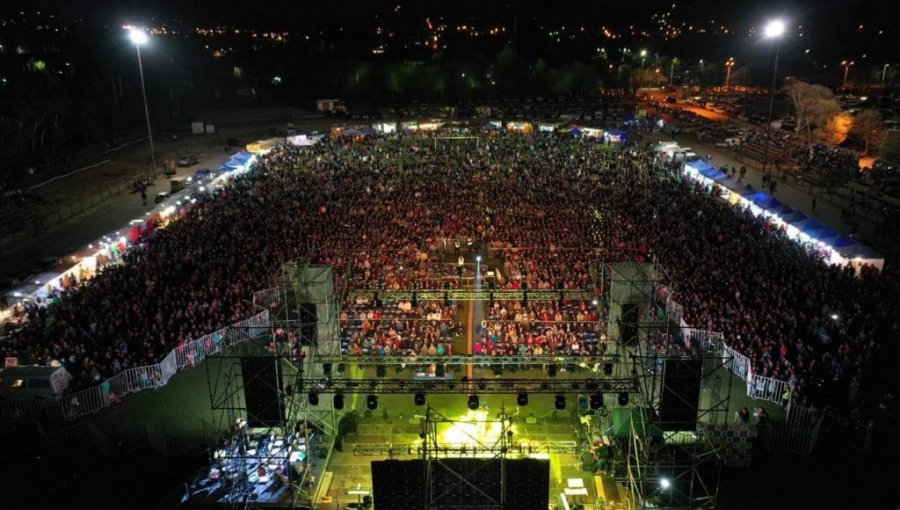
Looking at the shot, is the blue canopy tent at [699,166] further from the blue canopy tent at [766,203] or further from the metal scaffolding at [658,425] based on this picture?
the metal scaffolding at [658,425]

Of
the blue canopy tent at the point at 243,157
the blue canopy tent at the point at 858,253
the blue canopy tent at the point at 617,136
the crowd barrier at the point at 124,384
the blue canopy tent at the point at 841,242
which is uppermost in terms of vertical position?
the blue canopy tent at the point at 617,136

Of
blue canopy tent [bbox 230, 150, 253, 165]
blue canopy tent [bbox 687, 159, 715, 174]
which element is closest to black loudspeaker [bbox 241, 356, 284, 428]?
blue canopy tent [bbox 230, 150, 253, 165]

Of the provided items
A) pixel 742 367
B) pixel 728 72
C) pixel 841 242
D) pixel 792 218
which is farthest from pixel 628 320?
pixel 728 72

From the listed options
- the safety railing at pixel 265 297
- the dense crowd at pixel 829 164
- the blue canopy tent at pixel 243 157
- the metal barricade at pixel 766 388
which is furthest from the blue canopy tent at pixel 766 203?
the blue canopy tent at pixel 243 157

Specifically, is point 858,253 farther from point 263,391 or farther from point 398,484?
point 263,391

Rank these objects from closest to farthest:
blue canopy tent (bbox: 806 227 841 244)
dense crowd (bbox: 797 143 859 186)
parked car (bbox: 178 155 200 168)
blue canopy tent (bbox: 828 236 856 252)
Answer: blue canopy tent (bbox: 828 236 856 252)
blue canopy tent (bbox: 806 227 841 244)
dense crowd (bbox: 797 143 859 186)
parked car (bbox: 178 155 200 168)

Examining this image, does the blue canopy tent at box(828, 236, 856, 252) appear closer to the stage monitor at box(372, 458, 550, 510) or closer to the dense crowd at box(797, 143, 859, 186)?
the dense crowd at box(797, 143, 859, 186)
